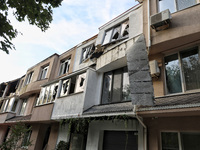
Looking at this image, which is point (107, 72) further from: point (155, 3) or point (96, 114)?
point (155, 3)

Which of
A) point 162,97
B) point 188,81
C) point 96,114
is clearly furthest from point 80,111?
point 188,81

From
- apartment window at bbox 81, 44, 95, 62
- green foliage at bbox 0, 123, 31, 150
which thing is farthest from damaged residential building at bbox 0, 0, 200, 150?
green foliage at bbox 0, 123, 31, 150

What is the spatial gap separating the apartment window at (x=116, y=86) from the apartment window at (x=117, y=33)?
2.14m

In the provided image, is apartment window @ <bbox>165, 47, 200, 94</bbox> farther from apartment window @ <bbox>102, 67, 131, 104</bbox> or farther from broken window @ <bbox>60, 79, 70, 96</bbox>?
broken window @ <bbox>60, 79, 70, 96</bbox>

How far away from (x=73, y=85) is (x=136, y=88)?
228 inches

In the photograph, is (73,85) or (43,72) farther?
(43,72)

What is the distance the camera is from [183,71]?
625cm

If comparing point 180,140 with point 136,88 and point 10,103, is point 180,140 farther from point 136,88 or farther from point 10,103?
point 10,103

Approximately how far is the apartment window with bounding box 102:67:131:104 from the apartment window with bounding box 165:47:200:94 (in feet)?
7.29

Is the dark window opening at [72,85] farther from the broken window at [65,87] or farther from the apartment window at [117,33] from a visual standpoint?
the apartment window at [117,33]

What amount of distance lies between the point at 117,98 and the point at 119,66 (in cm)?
193

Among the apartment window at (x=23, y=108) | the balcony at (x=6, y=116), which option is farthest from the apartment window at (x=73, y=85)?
the balcony at (x=6, y=116)

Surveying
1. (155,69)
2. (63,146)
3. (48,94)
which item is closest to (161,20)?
(155,69)

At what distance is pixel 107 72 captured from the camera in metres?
9.45
